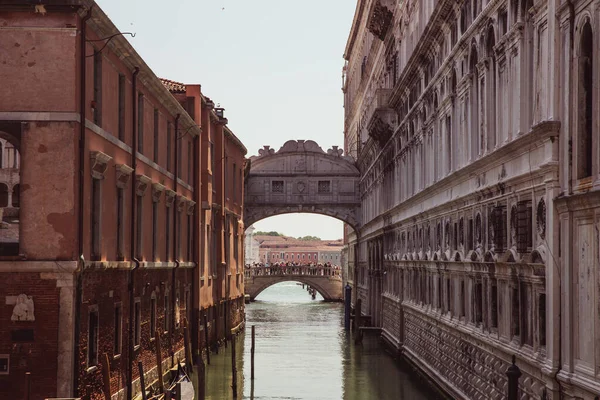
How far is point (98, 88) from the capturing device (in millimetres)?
16734

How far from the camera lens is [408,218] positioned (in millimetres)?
28641

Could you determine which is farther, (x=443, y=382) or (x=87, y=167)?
(x=443, y=382)

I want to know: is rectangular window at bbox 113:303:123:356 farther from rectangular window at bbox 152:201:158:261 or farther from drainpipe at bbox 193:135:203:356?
drainpipe at bbox 193:135:203:356

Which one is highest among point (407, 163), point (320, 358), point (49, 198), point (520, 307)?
point (407, 163)

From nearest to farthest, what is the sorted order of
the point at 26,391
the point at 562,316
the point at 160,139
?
the point at 562,316 → the point at 26,391 → the point at 160,139

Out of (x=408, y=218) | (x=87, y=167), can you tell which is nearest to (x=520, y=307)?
(x=87, y=167)

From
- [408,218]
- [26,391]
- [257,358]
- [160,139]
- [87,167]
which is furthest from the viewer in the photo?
[257,358]

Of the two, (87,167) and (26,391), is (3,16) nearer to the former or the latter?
(87,167)

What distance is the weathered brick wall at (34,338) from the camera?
1455 cm

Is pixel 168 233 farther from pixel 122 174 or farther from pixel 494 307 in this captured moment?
pixel 494 307

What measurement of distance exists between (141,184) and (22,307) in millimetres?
6141

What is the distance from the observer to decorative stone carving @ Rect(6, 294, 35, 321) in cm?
1459

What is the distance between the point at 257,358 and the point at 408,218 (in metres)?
8.21

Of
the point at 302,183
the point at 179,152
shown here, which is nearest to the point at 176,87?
the point at 179,152
